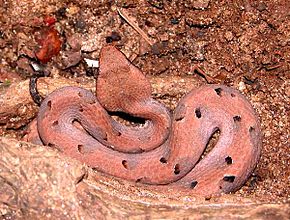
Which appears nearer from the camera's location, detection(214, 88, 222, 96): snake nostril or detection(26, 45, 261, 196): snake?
detection(26, 45, 261, 196): snake

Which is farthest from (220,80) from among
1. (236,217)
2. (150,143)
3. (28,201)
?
(28,201)

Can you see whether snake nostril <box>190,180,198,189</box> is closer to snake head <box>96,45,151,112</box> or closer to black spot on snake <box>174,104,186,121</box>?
black spot on snake <box>174,104,186,121</box>

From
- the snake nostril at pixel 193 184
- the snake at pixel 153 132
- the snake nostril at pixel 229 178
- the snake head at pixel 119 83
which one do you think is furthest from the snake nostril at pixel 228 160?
the snake head at pixel 119 83

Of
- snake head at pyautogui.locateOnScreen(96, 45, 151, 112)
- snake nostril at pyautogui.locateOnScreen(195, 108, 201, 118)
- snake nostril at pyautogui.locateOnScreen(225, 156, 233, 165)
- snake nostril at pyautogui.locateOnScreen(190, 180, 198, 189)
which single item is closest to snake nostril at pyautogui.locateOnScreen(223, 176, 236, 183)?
snake nostril at pyautogui.locateOnScreen(225, 156, 233, 165)

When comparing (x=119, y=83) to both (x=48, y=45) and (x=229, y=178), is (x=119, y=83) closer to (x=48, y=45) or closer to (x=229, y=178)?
(x=48, y=45)

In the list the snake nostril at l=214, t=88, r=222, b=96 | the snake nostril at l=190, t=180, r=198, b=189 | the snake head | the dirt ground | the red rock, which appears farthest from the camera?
the red rock
